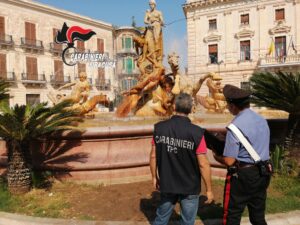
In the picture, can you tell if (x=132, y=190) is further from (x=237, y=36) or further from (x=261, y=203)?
(x=237, y=36)

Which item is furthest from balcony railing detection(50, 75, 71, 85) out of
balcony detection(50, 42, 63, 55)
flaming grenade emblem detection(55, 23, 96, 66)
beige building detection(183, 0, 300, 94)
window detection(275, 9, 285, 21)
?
window detection(275, 9, 285, 21)

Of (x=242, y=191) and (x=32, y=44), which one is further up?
(x=32, y=44)

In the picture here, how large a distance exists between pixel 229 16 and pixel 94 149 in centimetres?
3565

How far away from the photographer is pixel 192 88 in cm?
949

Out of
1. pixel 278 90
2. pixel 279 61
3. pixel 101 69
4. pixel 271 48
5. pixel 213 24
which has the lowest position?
pixel 278 90

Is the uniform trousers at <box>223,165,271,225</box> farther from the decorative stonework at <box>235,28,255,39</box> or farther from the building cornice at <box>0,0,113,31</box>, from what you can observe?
the building cornice at <box>0,0,113,31</box>

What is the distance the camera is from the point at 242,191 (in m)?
3.38

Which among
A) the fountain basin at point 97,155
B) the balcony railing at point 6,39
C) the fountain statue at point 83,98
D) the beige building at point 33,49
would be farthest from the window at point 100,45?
the fountain basin at point 97,155

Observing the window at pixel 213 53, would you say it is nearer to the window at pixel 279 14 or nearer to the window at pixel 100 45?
the window at pixel 279 14

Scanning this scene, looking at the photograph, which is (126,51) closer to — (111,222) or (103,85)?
(103,85)

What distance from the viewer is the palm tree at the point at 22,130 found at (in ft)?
17.4

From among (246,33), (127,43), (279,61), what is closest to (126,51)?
(127,43)

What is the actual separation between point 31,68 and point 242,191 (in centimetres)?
4048

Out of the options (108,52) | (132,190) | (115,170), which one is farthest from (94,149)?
(108,52)
